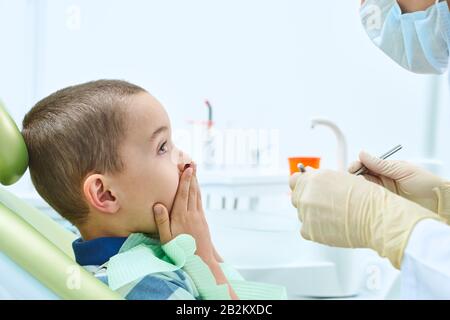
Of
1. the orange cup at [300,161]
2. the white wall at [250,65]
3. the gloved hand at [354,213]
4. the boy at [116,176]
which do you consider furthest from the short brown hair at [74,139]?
the white wall at [250,65]

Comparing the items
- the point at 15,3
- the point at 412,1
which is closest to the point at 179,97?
the point at 15,3

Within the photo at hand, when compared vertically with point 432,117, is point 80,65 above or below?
above

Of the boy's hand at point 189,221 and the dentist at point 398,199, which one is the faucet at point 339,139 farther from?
the boy's hand at point 189,221

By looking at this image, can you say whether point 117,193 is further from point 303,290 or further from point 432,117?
point 432,117

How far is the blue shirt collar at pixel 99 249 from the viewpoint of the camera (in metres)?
1.01

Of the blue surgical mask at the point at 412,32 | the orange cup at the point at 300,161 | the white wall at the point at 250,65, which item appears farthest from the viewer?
the white wall at the point at 250,65

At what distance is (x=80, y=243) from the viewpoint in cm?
102

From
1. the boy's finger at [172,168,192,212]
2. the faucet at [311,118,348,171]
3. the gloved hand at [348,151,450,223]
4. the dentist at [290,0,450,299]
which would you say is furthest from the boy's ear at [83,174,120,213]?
the faucet at [311,118,348,171]

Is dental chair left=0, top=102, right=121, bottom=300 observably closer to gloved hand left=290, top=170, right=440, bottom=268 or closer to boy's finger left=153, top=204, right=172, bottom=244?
boy's finger left=153, top=204, right=172, bottom=244

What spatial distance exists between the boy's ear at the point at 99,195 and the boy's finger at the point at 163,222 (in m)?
0.08

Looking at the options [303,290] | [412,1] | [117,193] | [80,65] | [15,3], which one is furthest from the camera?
[80,65]

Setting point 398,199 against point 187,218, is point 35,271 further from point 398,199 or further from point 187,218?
point 398,199
